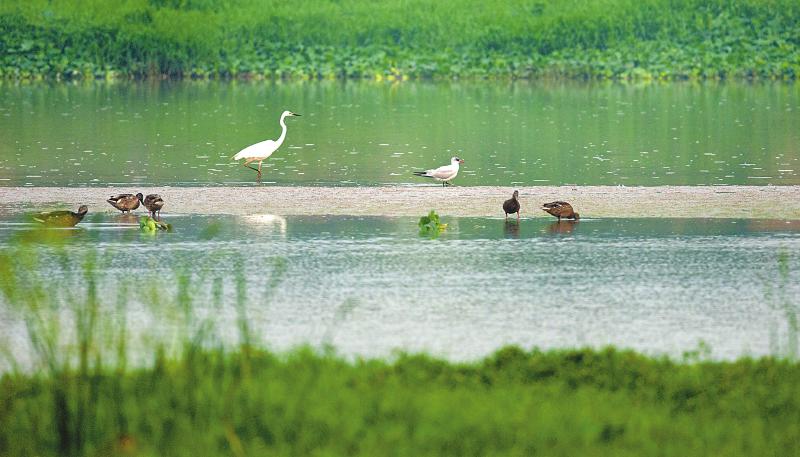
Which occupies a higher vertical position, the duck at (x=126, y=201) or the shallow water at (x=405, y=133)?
the duck at (x=126, y=201)

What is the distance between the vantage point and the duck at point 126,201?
1755cm

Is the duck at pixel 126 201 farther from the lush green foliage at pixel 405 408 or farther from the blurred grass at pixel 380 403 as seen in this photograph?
the lush green foliage at pixel 405 408

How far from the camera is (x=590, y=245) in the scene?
50.1ft

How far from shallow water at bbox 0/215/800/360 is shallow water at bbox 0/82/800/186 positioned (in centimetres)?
509

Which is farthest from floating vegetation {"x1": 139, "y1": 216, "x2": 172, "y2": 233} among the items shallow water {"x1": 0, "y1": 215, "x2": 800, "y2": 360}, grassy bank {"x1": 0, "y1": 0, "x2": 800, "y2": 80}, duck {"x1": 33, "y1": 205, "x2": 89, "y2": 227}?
grassy bank {"x1": 0, "y1": 0, "x2": 800, "y2": 80}

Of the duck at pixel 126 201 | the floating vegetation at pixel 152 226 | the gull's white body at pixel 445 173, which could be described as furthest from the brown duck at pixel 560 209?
the duck at pixel 126 201

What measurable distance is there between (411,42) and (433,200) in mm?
32162

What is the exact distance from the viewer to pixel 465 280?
13281 mm

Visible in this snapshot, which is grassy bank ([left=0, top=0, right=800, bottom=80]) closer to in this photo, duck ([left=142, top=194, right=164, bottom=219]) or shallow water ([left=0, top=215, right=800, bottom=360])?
shallow water ([left=0, top=215, right=800, bottom=360])

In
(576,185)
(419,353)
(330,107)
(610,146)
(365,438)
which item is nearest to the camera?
(365,438)

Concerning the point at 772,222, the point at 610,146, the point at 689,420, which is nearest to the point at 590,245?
the point at 772,222

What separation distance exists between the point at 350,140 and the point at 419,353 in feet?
63.0

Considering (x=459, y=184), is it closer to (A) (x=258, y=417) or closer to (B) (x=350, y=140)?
(B) (x=350, y=140)

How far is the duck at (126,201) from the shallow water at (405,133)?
352 centimetres
